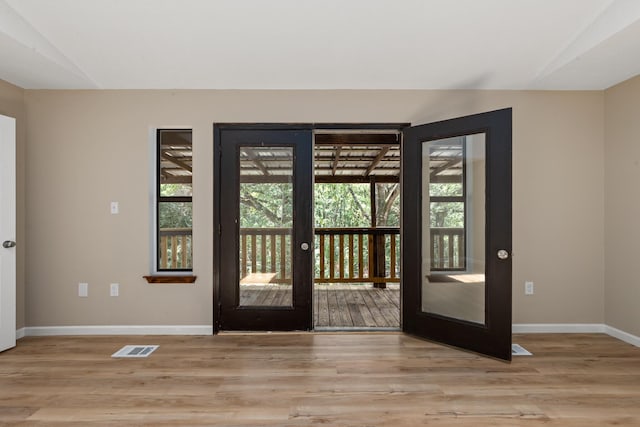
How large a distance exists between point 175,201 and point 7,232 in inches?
53.7

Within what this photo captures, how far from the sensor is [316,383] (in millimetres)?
2475

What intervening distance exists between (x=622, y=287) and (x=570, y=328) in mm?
586

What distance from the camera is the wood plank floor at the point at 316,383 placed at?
6.79 feet

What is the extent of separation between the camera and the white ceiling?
2.47 metres

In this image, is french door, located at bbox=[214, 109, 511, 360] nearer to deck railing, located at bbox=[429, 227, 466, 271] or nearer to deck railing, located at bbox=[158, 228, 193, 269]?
deck railing, located at bbox=[429, 227, 466, 271]

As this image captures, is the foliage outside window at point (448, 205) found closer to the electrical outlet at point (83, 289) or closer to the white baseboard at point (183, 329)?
the white baseboard at point (183, 329)

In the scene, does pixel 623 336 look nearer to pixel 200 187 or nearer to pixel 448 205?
pixel 448 205

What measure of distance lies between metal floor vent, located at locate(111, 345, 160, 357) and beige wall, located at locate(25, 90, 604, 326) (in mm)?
363

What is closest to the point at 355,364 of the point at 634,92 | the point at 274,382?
the point at 274,382

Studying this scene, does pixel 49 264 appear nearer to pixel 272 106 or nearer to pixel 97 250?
pixel 97 250

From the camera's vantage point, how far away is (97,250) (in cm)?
348

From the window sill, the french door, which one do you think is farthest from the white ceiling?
the window sill

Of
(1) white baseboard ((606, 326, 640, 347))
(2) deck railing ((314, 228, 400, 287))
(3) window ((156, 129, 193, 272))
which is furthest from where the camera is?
(2) deck railing ((314, 228, 400, 287))

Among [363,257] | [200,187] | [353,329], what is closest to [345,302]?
[363,257]
